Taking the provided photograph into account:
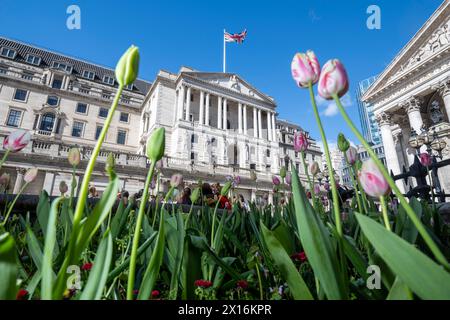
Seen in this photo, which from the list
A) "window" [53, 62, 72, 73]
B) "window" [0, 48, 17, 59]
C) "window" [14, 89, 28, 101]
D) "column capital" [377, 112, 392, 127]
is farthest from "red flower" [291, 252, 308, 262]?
"window" [0, 48, 17, 59]

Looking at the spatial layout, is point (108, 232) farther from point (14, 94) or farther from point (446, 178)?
point (14, 94)

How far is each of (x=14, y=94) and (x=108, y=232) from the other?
34.8 metres

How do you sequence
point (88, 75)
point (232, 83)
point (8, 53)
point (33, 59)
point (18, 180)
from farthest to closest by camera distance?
point (88, 75) < point (232, 83) < point (33, 59) < point (8, 53) < point (18, 180)

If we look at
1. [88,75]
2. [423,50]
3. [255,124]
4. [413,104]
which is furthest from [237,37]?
[88,75]

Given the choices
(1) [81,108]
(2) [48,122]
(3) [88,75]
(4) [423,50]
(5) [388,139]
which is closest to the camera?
(4) [423,50]

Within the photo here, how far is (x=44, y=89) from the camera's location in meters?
27.2

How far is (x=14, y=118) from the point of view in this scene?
2527 centimetres

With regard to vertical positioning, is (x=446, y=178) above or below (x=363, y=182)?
above

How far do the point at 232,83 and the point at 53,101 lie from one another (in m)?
22.5

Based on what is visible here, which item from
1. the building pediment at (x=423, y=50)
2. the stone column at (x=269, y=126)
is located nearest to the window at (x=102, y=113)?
the stone column at (x=269, y=126)

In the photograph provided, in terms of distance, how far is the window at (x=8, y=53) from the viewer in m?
29.0

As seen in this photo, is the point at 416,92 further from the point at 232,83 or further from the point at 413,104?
the point at 232,83

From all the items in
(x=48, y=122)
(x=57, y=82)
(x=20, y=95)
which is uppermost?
(x=57, y=82)
